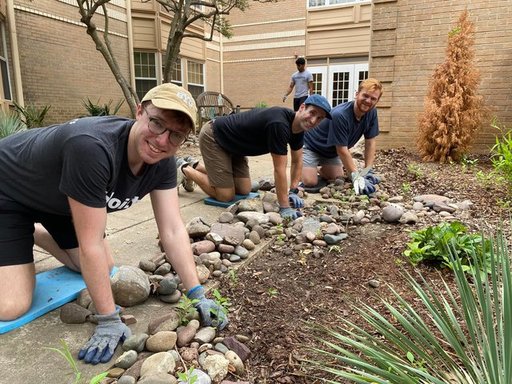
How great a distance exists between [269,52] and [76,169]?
15.6 metres

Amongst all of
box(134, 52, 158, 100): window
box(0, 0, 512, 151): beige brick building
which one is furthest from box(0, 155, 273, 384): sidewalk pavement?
box(134, 52, 158, 100): window

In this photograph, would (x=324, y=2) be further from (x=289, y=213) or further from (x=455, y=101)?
(x=289, y=213)

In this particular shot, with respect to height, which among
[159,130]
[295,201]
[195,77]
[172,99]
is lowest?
[295,201]

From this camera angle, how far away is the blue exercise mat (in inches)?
70.6

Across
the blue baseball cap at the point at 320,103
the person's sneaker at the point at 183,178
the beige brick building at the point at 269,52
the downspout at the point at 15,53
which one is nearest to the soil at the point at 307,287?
the blue baseball cap at the point at 320,103

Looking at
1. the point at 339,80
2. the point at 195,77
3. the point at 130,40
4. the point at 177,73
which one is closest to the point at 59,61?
the point at 130,40

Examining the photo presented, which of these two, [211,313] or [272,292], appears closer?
[211,313]

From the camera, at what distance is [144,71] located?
1209 centimetres

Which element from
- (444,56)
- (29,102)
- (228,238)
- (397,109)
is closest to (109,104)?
(29,102)

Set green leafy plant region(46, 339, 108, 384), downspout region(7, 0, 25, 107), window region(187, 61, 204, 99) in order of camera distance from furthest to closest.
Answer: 1. window region(187, 61, 204, 99)
2. downspout region(7, 0, 25, 107)
3. green leafy plant region(46, 339, 108, 384)

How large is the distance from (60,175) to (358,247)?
202 cm

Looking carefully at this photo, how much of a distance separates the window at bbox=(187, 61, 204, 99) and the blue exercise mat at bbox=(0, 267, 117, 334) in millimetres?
12652

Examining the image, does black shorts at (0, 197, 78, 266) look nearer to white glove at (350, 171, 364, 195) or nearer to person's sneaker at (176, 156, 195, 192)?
person's sneaker at (176, 156, 195, 192)

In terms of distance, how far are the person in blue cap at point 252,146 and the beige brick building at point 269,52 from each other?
159 inches
